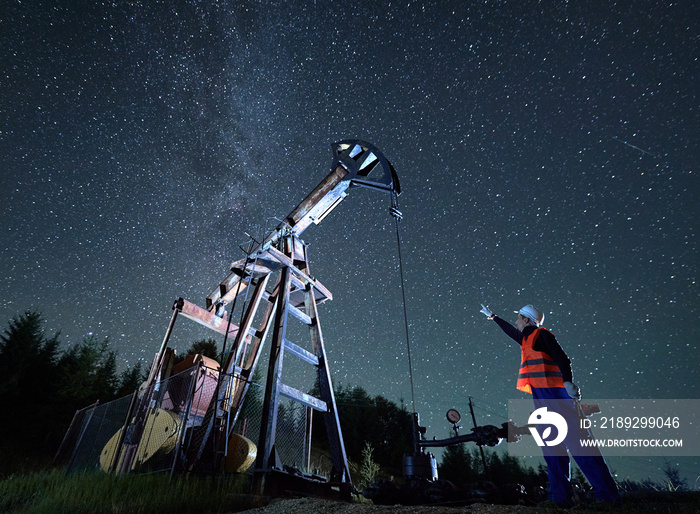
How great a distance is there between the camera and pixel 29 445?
29.9 metres

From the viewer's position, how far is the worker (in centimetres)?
380

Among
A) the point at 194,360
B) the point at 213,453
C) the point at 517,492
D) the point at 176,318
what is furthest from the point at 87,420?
the point at 517,492

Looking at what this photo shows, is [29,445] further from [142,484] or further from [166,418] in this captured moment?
[142,484]

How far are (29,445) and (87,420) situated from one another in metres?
27.6

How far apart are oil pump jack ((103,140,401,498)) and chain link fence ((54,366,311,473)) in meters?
0.03

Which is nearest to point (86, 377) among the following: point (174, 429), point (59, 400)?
point (59, 400)

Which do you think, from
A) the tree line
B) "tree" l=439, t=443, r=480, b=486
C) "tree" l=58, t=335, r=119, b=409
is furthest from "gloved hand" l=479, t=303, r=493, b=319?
"tree" l=439, t=443, r=480, b=486

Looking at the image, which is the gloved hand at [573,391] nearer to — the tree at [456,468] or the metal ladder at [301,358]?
the metal ladder at [301,358]

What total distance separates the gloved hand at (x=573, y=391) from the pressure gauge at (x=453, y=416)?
1.78 m

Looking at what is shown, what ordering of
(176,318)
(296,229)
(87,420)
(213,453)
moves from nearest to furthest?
(213,453), (176,318), (296,229), (87,420)

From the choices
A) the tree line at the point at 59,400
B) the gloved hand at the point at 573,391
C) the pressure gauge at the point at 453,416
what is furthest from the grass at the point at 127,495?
the tree line at the point at 59,400

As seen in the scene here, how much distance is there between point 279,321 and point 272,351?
2.45ft

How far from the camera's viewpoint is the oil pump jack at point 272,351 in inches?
263

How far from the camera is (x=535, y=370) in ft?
15.3
